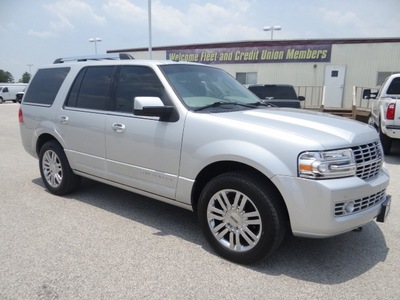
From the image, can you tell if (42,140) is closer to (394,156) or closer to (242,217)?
(242,217)

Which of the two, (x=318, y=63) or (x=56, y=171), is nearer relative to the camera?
(x=56, y=171)

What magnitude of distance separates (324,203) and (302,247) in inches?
40.1

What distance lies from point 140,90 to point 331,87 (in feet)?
60.0

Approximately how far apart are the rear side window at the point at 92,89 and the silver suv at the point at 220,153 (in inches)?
0.6

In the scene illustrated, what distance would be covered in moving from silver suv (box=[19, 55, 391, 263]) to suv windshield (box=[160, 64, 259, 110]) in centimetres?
2

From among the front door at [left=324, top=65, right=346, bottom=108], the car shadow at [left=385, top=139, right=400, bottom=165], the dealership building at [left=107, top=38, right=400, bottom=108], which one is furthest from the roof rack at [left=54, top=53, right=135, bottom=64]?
the front door at [left=324, top=65, right=346, bottom=108]

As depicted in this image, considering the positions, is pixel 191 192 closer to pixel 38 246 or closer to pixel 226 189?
pixel 226 189

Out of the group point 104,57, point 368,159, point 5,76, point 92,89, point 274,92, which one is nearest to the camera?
point 368,159

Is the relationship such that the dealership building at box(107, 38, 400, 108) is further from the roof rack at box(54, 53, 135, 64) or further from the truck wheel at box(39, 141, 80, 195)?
the truck wheel at box(39, 141, 80, 195)

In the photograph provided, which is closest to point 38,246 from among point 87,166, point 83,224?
point 83,224

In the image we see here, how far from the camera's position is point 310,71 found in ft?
67.8

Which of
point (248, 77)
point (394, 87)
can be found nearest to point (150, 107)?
point (394, 87)

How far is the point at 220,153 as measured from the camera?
10.7ft

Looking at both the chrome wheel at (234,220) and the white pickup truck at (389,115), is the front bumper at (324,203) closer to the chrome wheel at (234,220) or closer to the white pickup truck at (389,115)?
the chrome wheel at (234,220)
